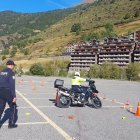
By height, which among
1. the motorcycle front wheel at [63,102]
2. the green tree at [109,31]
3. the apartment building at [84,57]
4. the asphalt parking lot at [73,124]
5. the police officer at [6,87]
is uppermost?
the green tree at [109,31]

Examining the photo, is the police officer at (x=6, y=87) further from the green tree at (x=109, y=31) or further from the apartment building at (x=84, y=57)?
the green tree at (x=109, y=31)

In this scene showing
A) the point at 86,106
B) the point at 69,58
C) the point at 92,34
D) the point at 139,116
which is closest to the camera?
the point at 139,116

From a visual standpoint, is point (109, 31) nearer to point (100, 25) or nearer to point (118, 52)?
point (100, 25)

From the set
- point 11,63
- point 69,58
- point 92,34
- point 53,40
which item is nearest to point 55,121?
point 11,63

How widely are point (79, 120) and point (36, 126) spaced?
6.03 ft

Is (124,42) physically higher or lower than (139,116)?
higher

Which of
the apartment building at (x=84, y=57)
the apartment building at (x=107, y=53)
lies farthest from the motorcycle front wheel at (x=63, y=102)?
the apartment building at (x=84, y=57)

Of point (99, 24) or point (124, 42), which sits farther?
point (99, 24)

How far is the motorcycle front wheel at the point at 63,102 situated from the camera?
15422mm

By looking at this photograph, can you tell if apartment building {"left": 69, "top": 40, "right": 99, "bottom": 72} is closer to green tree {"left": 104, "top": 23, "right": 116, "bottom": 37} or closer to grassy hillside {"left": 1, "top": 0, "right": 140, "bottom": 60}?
grassy hillside {"left": 1, "top": 0, "right": 140, "bottom": 60}

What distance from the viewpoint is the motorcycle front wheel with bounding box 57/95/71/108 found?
15.4m

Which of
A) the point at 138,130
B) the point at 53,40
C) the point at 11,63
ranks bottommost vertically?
the point at 138,130

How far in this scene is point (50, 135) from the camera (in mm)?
9430

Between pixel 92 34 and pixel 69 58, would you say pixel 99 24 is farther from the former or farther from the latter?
pixel 69 58
